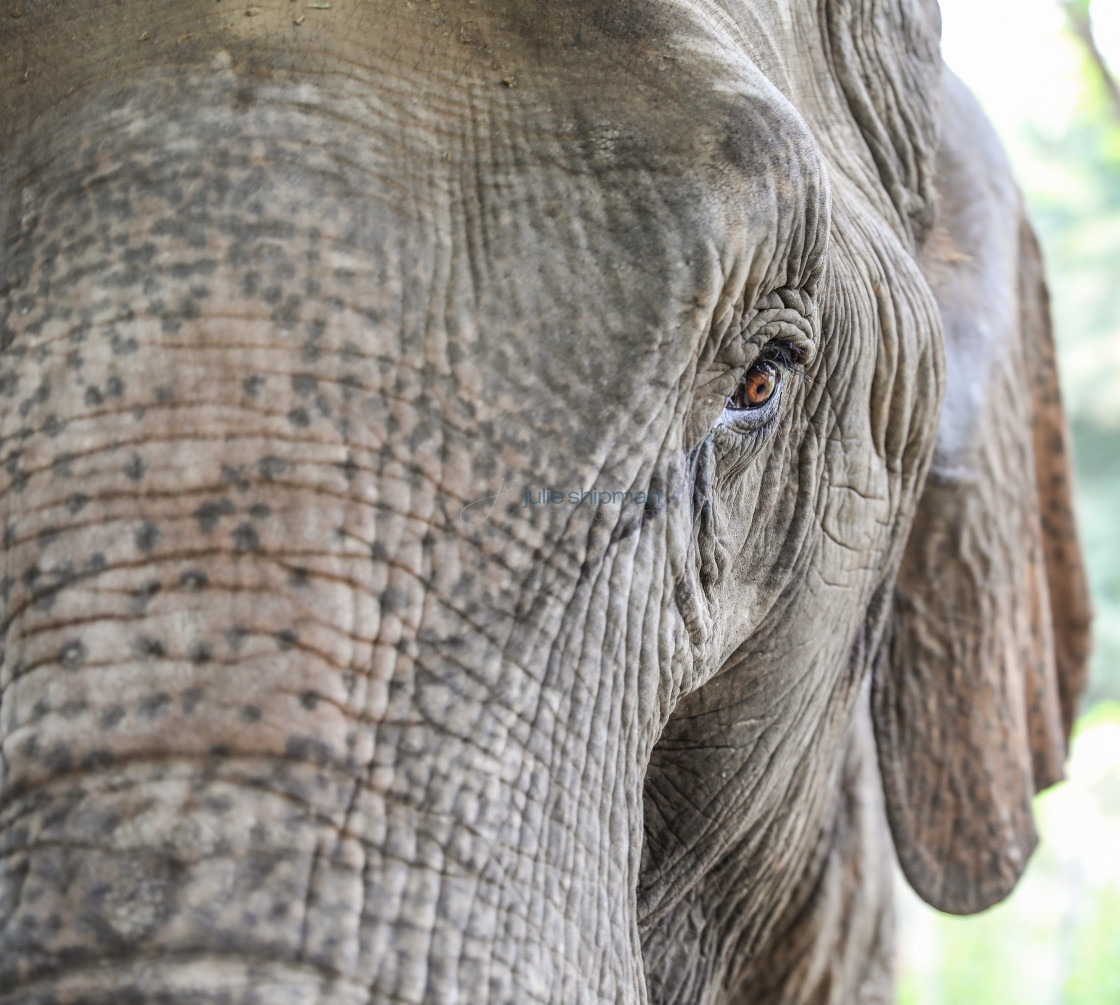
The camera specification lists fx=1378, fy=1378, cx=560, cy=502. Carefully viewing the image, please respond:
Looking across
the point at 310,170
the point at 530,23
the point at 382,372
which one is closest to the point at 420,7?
the point at 530,23

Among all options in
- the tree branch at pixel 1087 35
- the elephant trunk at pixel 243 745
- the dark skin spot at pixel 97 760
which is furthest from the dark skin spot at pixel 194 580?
the tree branch at pixel 1087 35

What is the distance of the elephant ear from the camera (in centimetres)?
185

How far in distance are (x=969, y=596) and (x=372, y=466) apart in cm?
117

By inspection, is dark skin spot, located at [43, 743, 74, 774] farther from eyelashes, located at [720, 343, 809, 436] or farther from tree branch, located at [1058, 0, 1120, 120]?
tree branch, located at [1058, 0, 1120, 120]

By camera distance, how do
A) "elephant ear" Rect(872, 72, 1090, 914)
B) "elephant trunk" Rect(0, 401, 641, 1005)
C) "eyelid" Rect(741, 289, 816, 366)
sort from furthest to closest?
"elephant ear" Rect(872, 72, 1090, 914) → "eyelid" Rect(741, 289, 816, 366) → "elephant trunk" Rect(0, 401, 641, 1005)

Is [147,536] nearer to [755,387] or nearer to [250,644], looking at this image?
[250,644]

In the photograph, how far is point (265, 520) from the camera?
3.01ft

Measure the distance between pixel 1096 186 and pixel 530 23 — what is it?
42.7 feet

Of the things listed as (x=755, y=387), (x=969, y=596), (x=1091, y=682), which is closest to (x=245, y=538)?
(x=755, y=387)

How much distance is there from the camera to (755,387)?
1261mm

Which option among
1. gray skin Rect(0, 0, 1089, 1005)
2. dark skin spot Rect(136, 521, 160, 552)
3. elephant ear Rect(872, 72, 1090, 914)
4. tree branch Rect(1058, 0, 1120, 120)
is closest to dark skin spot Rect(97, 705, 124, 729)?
gray skin Rect(0, 0, 1089, 1005)

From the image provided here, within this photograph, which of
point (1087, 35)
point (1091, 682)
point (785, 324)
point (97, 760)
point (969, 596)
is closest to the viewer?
point (97, 760)

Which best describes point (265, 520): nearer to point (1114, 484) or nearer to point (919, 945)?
point (919, 945)

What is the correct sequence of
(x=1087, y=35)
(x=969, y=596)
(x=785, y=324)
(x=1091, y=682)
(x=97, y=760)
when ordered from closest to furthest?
1. (x=97, y=760)
2. (x=785, y=324)
3. (x=969, y=596)
4. (x=1087, y=35)
5. (x=1091, y=682)
